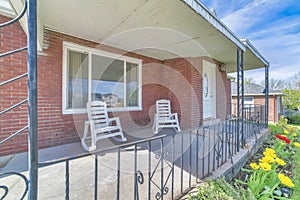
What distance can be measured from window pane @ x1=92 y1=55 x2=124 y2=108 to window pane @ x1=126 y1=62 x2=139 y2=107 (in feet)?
0.77

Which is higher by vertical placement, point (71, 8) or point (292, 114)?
point (71, 8)

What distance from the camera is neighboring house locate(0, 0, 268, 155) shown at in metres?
2.87

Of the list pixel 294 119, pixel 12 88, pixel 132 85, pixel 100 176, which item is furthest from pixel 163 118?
pixel 294 119

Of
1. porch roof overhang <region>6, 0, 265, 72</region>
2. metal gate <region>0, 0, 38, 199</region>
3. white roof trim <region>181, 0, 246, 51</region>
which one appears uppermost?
porch roof overhang <region>6, 0, 265, 72</region>

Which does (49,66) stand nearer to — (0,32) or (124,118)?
(0,32)

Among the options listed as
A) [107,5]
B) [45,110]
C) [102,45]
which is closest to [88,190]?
[45,110]

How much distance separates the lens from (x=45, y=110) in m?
3.53

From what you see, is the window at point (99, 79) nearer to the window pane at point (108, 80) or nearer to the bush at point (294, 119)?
the window pane at point (108, 80)

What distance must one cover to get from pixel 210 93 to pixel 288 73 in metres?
26.1

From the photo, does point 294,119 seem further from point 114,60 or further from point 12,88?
point 12,88

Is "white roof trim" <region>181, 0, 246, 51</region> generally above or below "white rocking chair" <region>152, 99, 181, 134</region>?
above

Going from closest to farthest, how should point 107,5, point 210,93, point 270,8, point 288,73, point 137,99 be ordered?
point 107,5 < point 137,99 < point 210,93 < point 270,8 < point 288,73

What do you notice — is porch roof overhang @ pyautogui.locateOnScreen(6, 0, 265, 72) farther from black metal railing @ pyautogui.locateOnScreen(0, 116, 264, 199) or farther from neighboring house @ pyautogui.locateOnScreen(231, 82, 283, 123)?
neighboring house @ pyautogui.locateOnScreen(231, 82, 283, 123)

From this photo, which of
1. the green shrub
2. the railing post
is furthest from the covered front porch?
the green shrub
